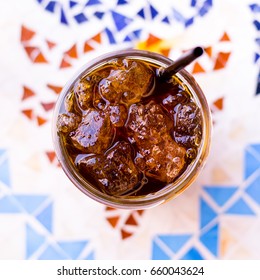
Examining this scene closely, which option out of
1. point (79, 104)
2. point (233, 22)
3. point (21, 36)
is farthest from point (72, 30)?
point (233, 22)

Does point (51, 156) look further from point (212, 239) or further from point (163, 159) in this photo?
point (212, 239)

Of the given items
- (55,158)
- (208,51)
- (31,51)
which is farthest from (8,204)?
(208,51)

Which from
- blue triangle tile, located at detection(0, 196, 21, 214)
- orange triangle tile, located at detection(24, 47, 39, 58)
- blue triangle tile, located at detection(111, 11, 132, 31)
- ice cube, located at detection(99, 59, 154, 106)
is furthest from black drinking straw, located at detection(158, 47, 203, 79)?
blue triangle tile, located at detection(0, 196, 21, 214)

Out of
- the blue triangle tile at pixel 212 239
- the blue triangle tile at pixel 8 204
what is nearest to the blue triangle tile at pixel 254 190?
the blue triangle tile at pixel 212 239

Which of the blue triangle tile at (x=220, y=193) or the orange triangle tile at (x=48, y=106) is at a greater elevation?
the orange triangle tile at (x=48, y=106)

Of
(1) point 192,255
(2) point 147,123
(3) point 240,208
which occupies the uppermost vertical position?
(2) point 147,123

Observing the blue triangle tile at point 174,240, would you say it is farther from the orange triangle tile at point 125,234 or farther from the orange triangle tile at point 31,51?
the orange triangle tile at point 31,51
